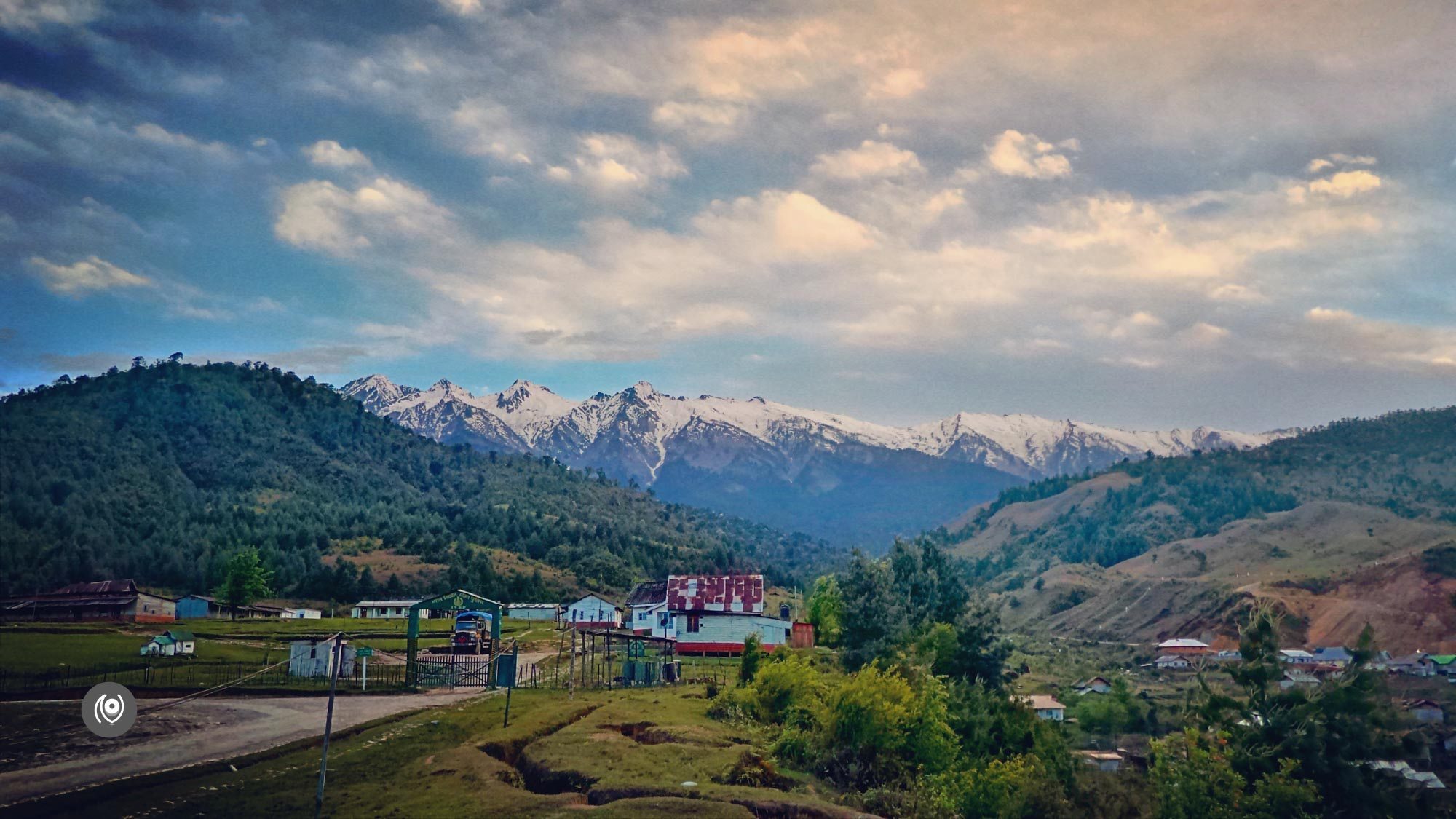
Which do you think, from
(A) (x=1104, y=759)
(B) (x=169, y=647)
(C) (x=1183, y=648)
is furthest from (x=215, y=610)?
A: (C) (x=1183, y=648)

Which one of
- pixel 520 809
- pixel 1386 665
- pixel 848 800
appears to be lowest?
pixel 1386 665

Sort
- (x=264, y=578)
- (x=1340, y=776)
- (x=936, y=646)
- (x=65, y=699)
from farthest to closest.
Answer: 1. (x=264, y=578)
2. (x=936, y=646)
3. (x=1340, y=776)
4. (x=65, y=699)

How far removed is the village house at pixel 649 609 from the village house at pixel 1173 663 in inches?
3224

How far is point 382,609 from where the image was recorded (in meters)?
133

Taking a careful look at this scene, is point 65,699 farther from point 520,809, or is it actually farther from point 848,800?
point 848,800

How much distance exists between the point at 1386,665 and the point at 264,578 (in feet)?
518

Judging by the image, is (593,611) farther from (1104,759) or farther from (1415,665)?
(1415,665)

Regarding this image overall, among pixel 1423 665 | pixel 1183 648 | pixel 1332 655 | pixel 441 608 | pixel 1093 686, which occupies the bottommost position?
pixel 1093 686

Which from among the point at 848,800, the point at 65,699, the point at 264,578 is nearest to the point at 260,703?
the point at 65,699

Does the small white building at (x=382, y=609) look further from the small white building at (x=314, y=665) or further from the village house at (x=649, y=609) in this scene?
the small white building at (x=314, y=665)

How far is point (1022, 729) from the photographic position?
58656 mm

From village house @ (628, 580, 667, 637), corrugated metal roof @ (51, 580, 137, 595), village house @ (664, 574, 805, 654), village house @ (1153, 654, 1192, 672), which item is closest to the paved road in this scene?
village house @ (628, 580, 667, 637)

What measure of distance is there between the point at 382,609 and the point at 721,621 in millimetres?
66217

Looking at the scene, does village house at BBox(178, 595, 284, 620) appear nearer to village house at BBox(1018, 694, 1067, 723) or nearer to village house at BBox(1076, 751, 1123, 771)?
village house at BBox(1018, 694, 1067, 723)
